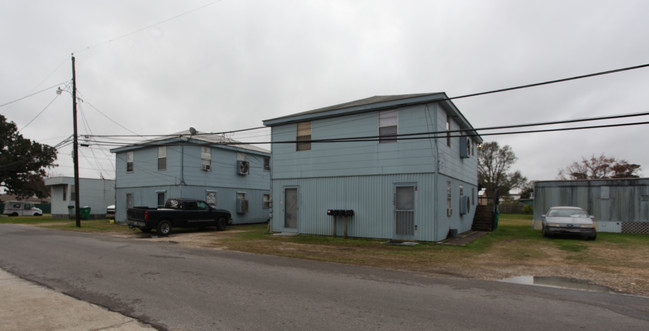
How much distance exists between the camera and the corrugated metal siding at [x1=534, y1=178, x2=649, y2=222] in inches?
768

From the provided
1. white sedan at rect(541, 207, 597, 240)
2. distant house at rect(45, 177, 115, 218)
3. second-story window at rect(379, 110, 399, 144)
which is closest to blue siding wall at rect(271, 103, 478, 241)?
second-story window at rect(379, 110, 399, 144)

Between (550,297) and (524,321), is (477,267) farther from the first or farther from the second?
(524,321)

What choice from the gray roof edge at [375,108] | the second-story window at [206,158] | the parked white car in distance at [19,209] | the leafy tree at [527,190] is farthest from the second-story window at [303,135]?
the leafy tree at [527,190]

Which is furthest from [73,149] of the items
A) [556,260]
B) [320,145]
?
[556,260]

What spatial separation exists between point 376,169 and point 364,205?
1619 mm

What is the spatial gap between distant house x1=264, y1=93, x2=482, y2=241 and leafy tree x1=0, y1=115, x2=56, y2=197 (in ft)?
119

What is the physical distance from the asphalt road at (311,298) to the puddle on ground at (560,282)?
18.0 inches

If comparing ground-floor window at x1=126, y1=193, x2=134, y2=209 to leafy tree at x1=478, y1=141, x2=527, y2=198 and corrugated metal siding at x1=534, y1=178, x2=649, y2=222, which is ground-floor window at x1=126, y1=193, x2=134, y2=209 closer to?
corrugated metal siding at x1=534, y1=178, x2=649, y2=222

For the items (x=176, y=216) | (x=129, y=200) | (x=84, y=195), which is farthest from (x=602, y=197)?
(x=84, y=195)

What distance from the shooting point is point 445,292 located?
6551mm

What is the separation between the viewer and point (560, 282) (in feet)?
25.6

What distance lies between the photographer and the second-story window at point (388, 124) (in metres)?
14.8

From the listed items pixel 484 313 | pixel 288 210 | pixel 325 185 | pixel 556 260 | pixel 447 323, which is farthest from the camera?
pixel 288 210

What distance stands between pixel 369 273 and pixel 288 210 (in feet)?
32.3
